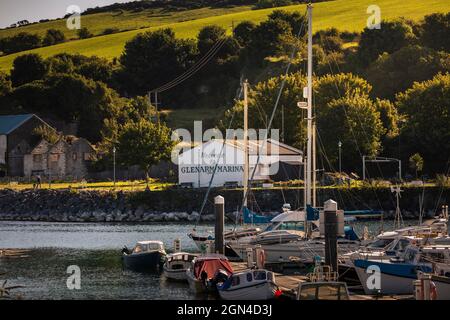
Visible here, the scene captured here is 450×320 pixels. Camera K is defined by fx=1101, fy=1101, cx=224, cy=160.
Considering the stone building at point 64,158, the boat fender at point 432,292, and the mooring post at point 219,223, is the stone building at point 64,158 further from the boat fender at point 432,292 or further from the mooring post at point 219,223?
the boat fender at point 432,292

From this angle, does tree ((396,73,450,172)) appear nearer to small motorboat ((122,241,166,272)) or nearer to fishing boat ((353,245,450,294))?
small motorboat ((122,241,166,272))

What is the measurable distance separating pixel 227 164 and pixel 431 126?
26.1 meters

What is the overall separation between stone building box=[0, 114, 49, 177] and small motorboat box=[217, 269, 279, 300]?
11006 centimetres

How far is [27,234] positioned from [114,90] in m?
100

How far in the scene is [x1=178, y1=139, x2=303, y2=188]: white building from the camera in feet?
391

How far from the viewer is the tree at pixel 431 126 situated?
12775cm

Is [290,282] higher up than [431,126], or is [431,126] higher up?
[431,126]

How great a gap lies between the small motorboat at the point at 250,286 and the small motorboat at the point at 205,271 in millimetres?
3875

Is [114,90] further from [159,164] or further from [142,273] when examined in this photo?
[142,273]

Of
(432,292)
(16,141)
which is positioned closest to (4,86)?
(16,141)

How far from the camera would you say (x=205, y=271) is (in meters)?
54.8

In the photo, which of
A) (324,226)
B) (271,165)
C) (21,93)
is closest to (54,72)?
(21,93)

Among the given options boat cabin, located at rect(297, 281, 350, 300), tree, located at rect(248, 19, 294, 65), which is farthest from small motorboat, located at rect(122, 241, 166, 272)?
tree, located at rect(248, 19, 294, 65)

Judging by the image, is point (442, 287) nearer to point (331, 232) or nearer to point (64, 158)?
point (331, 232)
